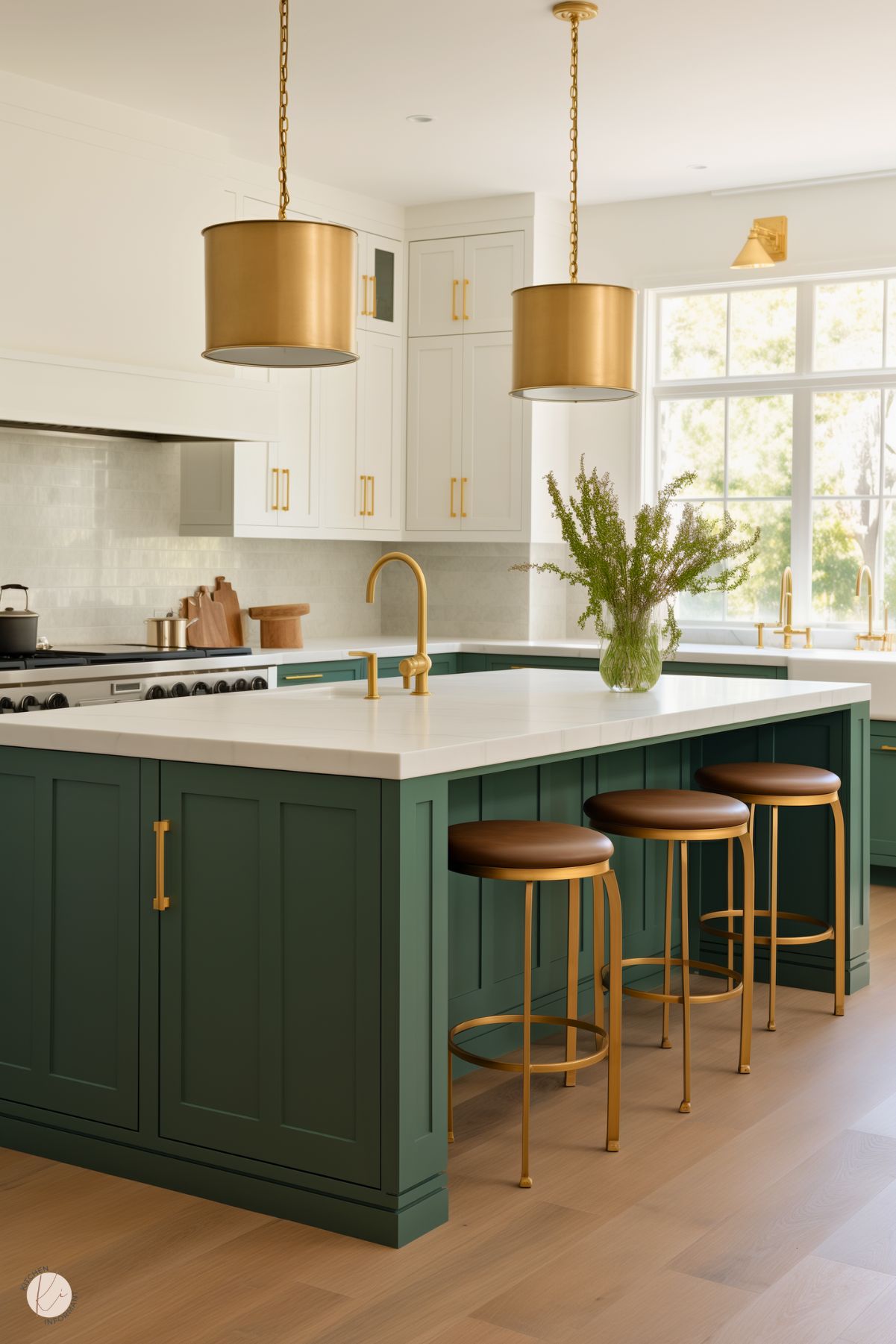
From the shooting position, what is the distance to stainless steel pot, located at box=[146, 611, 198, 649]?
5691 millimetres

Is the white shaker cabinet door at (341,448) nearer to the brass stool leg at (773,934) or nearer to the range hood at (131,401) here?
the range hood at (131,401)

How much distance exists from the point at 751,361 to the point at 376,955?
4.92m

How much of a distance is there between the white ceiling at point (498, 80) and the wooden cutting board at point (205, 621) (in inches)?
74.5

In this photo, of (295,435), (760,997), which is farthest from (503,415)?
(760,997)

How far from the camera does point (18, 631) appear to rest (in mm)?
5113

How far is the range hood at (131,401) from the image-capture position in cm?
500

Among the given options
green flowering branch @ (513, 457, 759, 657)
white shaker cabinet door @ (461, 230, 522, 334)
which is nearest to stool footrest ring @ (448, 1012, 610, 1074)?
green flowering branch @ (513, 457, 759, 657)

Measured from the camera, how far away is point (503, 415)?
698 cm

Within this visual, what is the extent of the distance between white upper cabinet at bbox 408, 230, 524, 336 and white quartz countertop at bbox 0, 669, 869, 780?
3.05 m

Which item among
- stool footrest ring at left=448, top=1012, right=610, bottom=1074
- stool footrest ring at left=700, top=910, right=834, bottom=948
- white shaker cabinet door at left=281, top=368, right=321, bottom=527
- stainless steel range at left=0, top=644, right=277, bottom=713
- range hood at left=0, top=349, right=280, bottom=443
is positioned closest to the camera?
stool footrest ring at left=448, top=1012, right=610, bottom=1074

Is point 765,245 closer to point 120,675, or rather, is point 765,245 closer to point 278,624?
point 278,624

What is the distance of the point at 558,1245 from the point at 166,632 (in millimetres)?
3445

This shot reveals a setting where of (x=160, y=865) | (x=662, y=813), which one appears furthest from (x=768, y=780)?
(x=160, y=865)
